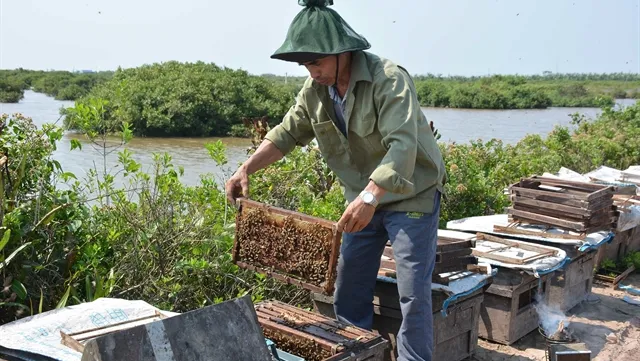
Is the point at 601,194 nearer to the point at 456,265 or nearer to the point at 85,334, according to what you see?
the point at 456,265

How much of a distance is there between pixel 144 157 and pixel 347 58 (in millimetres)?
6335

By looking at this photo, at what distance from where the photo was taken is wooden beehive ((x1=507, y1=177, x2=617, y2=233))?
599cm

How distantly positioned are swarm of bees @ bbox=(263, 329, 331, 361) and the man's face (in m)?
1.42

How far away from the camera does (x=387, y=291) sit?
4352 millimetres

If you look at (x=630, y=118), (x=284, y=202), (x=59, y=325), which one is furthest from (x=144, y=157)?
(x=630, y=118)

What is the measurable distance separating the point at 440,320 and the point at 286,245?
4.43 feet

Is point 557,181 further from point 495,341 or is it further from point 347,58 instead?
point 347,58

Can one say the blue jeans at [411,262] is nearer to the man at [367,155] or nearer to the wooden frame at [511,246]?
the man at [367,155]

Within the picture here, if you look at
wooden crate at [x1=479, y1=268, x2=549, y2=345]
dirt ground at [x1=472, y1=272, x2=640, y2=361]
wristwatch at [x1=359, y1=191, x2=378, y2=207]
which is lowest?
dirt ground at [x1=472, y1=272, x2=640, y2=361]

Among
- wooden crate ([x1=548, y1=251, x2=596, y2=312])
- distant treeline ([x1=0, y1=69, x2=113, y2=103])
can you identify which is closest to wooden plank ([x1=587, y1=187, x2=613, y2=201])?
wooden crate ([x1=548, y1=251, x2=596, y2=312])

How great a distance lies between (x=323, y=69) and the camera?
3.56 meters

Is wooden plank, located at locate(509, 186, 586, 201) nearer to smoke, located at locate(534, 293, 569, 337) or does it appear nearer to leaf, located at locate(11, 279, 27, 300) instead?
smoke, located at locate(534, 293, 569, 337)

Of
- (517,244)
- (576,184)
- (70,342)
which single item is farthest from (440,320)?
(576,184)

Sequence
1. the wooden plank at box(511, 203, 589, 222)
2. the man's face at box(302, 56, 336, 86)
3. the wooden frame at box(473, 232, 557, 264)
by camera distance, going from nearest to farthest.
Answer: the man's face at box(302, 56, 336, 86) < the wooden frame at box(473, 232, 557, 264) < the wooden plank at box(511, 203, 589, 222)
